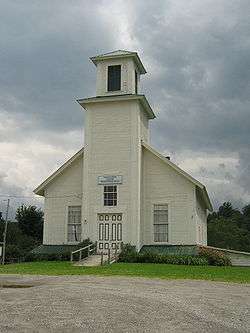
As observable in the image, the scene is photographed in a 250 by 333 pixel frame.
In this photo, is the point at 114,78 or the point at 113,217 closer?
the point at 113,217

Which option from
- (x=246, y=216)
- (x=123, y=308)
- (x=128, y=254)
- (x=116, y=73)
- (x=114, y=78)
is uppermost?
(x=116, y=73)

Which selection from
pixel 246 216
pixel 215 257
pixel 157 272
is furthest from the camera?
pixel 246 216

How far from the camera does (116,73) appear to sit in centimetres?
3294

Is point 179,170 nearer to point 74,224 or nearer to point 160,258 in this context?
point 160,258

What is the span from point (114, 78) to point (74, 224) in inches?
412

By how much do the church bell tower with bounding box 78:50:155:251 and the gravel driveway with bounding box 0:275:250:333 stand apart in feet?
52.7

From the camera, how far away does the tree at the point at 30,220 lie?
230ft

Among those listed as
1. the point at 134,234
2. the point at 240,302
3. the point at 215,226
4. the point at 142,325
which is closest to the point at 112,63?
the point at 134,234

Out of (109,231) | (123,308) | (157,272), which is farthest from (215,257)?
(123,308)

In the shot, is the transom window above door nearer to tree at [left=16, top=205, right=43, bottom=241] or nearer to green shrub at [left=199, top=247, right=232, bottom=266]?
A: green shrub at [left=199, top=247, right=232, bottom=266]

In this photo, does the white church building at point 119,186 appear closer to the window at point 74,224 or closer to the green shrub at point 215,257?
the window at point 74,224

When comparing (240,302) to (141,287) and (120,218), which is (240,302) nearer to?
(141,287)

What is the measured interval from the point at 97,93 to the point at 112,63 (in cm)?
244

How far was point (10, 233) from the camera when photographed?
67.4 metres
